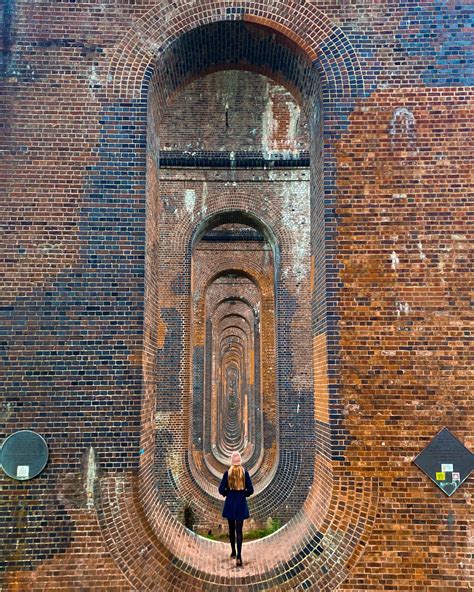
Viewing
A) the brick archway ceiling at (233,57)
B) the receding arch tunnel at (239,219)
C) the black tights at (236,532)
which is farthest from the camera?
the receding arch tunnel at (239,219)

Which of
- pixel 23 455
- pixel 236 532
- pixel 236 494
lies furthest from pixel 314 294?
pixel 23 455

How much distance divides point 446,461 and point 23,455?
15.0 feet

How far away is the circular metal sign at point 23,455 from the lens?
17.0ft

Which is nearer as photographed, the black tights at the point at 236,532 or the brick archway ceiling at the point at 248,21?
the black tights at the point at 236,532

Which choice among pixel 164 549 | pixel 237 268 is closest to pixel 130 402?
pixel 164 549

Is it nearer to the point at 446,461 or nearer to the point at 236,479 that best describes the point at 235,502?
the point at 236,479

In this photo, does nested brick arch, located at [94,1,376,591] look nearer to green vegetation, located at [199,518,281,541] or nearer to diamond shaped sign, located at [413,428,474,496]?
diamond shaped sign, located at [413,428,474,496]

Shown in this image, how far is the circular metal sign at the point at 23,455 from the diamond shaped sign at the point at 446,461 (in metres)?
4.06

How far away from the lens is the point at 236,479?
5.81m

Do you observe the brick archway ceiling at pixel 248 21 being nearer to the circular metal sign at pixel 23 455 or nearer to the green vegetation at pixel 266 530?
the circular metal sign at pixel 23 455

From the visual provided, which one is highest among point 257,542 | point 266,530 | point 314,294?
point 314,294

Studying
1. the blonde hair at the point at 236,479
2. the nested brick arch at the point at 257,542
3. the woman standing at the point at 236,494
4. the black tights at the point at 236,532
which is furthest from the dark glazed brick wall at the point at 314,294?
the blonde hair at the point at 236,479

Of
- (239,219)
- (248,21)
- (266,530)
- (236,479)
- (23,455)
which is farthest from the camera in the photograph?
(239,219)

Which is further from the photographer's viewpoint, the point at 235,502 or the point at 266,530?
the point at 266,530
